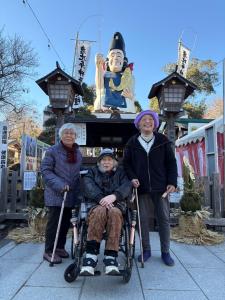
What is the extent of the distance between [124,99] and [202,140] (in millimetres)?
5710

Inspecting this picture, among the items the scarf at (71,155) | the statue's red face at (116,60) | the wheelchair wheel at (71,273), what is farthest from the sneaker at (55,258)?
the statue's red face at (116,60)

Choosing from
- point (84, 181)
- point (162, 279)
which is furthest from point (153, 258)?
point (84, 181)

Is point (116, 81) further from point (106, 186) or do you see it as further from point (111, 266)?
point (111, 266)

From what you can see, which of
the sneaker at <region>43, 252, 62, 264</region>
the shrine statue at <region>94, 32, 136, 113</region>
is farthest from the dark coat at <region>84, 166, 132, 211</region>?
the shrine statue at <region>94, 32, 136, 113</region>

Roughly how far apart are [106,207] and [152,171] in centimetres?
98

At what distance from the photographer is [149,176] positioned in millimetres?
4262

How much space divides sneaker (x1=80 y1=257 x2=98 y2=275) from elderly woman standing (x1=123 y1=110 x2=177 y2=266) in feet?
4.11

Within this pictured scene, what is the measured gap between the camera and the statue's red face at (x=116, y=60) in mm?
15672

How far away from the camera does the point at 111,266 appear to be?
10.4 ft

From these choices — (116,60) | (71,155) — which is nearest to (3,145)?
(71,155)

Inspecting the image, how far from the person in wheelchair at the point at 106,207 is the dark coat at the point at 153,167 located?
0.98 ft

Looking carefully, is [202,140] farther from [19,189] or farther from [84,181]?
[84,181]

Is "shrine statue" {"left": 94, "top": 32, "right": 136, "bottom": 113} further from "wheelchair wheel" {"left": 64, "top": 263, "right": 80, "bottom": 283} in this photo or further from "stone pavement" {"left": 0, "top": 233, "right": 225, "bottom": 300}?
"wheelchair wheel" {"left": 64, "top": 263, "right": 80, "bottom": 283}

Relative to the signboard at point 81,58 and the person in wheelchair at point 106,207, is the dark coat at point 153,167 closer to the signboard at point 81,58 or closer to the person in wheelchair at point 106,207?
the person in wheelchair at point 106,207
